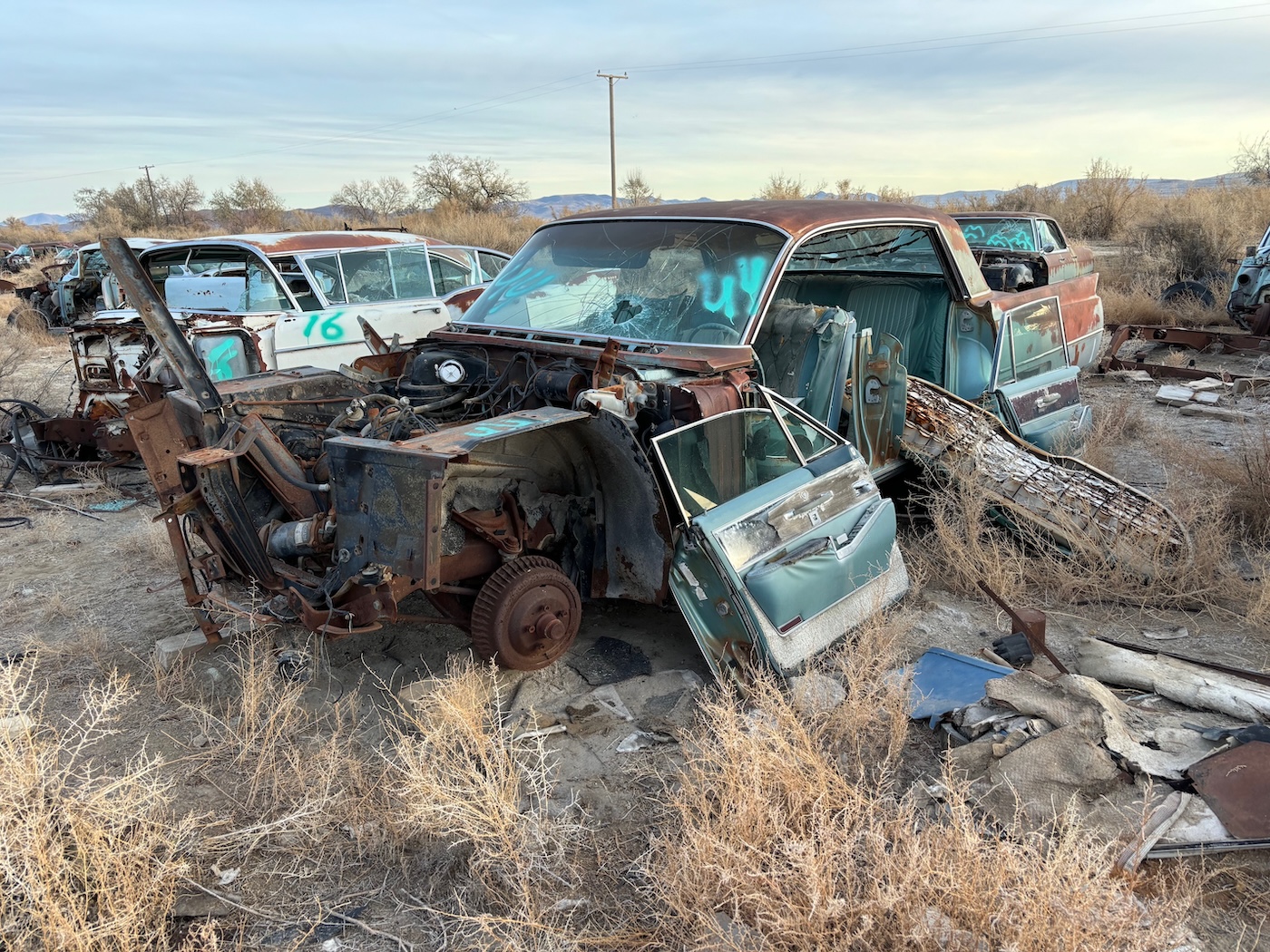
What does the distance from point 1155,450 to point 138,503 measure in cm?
807

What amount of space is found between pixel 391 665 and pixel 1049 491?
3.71 meters

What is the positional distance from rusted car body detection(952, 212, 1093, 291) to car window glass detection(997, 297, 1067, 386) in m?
0.72

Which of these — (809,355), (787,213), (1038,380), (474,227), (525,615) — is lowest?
(525,615)

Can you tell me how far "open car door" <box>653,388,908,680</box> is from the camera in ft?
11.5

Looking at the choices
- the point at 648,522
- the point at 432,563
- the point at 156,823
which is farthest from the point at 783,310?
the point at 156,823

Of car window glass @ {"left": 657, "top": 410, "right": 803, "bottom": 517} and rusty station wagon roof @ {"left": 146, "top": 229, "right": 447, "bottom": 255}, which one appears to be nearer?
car window glass @ {"left": 657, "top": 410, "right": 803, "bottom": 517}

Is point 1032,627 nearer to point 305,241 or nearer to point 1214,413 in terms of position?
point 1214,413

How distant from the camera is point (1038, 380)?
6188 millimetres

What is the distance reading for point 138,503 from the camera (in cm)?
689

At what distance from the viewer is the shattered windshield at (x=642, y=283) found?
14.2 feet

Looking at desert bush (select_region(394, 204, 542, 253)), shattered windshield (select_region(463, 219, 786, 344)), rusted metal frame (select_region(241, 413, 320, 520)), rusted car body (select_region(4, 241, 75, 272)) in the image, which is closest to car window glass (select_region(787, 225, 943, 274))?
shattered windshield (select_region(463, 219, 786, 344))

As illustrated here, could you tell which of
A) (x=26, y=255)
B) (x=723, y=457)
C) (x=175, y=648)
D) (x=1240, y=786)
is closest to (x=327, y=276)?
(x=175, y=648)

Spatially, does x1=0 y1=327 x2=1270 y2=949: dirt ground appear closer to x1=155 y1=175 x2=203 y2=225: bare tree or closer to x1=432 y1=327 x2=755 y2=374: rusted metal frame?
x1=432 y1=327 x2=755 y2=374: rusted metal frame

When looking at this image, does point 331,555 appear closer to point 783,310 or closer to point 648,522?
point 648,522
